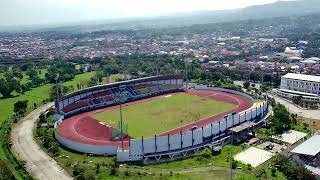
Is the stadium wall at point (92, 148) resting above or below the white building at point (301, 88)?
below

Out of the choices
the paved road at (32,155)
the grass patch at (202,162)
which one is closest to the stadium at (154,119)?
the grass patch at (202,162)

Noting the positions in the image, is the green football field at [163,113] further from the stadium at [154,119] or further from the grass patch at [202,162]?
the grass patch at [202,162]

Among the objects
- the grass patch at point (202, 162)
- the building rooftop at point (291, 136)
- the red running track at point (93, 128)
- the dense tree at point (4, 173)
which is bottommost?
the grass patch at point (202, 162)

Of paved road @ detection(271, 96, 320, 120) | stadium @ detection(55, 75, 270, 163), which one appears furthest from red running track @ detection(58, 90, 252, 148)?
paved road @ detection(271, 96, 320, 120)

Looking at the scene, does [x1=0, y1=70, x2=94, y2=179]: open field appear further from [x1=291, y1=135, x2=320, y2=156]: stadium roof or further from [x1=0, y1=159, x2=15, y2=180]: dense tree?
[x1=291, y1=135, x2=320, y2=156]: stadium roof

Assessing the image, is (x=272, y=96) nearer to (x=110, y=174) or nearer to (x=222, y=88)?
(x=222, y=88)

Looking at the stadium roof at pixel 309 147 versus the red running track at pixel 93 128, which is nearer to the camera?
the stadium roof at pixel 309 147

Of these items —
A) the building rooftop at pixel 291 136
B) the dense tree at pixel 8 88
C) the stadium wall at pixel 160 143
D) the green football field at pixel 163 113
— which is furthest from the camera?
the dense tree at pixel 8 88

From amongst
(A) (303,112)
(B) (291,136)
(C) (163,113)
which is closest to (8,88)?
(C) (163,113)
